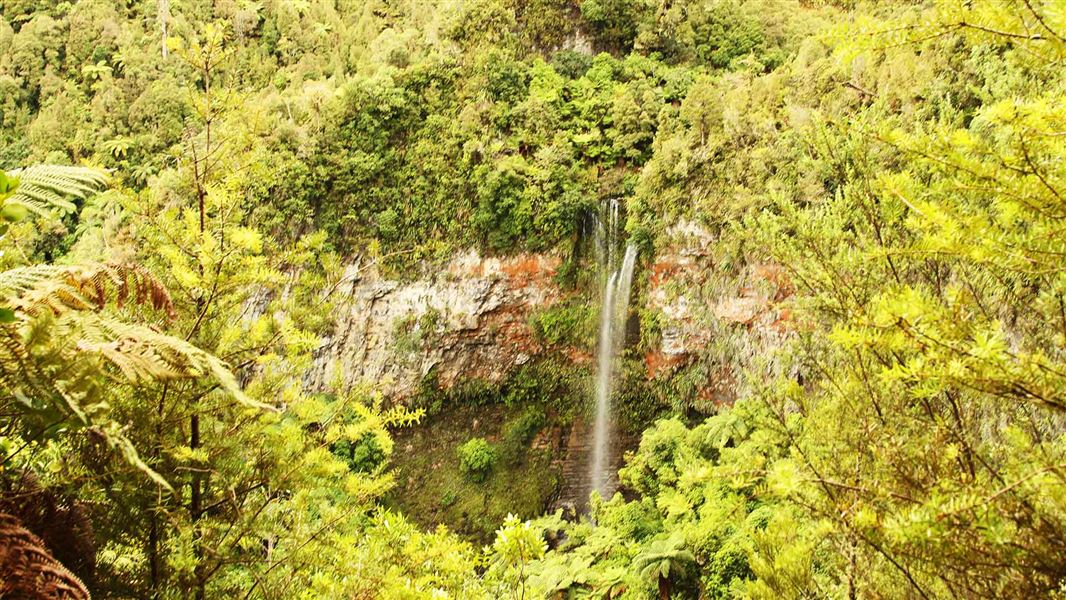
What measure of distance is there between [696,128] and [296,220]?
9.89 metres

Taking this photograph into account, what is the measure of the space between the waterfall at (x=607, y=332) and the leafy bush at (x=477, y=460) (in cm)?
243

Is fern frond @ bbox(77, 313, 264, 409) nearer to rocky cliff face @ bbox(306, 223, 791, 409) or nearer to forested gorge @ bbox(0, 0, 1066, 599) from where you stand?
forested gorge @ bbox(0, 0, 1066, 599)

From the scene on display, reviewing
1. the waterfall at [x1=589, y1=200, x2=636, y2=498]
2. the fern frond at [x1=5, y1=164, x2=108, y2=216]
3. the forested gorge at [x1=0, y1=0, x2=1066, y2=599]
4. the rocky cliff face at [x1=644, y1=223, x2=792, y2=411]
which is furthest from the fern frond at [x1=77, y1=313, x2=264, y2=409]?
the waterfall at [x1=589, y1=200, x2=636, y2=498]

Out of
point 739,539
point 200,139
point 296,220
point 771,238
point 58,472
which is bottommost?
point 739,539

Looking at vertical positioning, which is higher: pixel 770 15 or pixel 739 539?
pixel 770 15

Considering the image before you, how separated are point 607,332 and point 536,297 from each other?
6.66 feet

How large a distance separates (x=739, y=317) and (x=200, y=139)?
1008cm

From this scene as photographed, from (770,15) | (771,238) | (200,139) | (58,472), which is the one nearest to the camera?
(58,472)

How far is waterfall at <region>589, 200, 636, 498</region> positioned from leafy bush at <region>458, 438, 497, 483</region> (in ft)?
7.99

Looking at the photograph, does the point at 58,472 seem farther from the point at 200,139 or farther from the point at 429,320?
the point at 429,320

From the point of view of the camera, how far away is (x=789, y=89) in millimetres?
10945

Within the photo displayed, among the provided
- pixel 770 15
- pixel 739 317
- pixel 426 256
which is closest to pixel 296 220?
pixel 426 256

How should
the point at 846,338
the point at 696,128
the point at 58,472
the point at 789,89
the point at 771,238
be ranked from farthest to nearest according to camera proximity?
the point at 696,128 → the point at 789,89 → the point at 771,238 → the point at 58,472 → the point at 846,338

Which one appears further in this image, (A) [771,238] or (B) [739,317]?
(B) [739,317]
